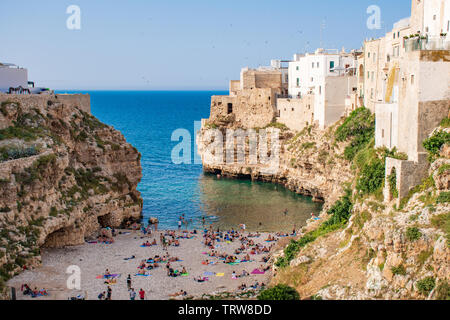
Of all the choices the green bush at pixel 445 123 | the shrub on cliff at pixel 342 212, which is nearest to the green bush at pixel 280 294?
the shrub on cliff at pixel 342 212

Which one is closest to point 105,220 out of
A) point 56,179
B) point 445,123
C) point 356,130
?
point 56,179

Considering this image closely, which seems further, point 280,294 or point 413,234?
point 280,294

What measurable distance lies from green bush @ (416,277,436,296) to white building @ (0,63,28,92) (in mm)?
35265

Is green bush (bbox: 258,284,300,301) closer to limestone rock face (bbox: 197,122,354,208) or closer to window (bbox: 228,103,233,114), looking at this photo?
limestone rock face (bbox: 197,122,354,208)

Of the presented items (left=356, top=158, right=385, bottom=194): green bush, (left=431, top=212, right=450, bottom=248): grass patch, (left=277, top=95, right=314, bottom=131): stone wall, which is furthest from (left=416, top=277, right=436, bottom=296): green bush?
(left=277, top=95, right=314, bottom=131): stone wall

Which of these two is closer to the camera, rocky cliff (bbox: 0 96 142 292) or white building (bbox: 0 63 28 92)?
rocky cliff (bbox: 0 96 142 292)

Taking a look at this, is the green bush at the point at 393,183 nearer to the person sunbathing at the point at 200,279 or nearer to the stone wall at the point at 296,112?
the person sunbathing at the point at 200,279

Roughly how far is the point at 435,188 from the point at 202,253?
1822 cm

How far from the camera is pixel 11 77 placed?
41656 millimetres

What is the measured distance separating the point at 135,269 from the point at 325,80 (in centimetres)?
2726

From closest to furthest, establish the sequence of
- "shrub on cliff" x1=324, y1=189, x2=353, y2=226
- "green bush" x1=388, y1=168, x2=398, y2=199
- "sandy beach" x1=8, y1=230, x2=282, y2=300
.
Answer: "green bush" x1=388, y1=168, x2=398, y2=199, "sandy beach" x1=8, y1=230, x2=282, y2=300, "shrub on cliff" x1=324, y1=189, x2=353, y2=226

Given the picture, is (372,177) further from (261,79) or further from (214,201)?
(261,79)

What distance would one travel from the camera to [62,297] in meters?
26.0

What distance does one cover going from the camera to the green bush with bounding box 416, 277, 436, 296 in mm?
16500
